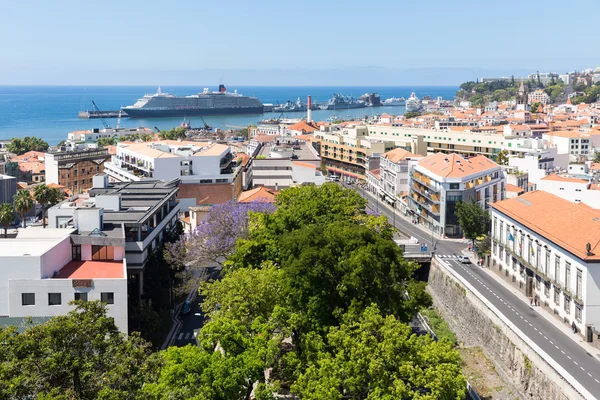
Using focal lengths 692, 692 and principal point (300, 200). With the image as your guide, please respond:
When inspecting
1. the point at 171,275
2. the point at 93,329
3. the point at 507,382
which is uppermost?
the point at 93,329

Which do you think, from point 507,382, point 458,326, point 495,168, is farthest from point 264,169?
point 507,382

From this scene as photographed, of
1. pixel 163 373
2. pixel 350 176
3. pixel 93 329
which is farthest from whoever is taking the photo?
pixel 350 176

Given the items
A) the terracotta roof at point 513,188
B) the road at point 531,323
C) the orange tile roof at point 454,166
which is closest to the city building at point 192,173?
the orange tile roof at point 454,166

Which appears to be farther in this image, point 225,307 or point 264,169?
point 264,169

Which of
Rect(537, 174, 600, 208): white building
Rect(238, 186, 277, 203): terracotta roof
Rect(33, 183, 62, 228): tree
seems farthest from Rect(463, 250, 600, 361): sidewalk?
Rect(33, 183, 62, 228): tree

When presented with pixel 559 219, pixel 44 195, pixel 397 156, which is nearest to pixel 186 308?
pixel 44 195

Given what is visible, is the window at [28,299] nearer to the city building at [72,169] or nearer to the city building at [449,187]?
the city building at [449,187]

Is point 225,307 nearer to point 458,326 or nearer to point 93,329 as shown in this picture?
point 93,329
